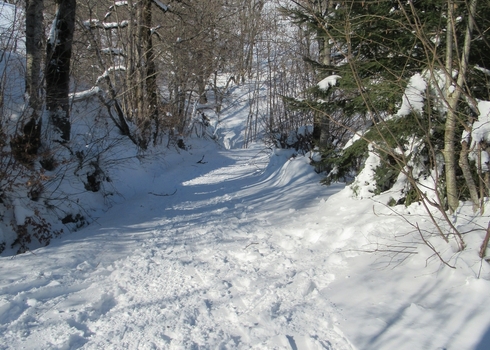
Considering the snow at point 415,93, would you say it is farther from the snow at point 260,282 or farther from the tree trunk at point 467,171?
the tree trunk at point 467,171

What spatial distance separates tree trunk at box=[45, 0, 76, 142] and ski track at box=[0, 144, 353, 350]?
251cm

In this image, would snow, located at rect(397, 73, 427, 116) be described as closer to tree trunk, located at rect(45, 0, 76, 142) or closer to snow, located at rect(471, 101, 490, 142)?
snow, located at rect(471, 101, 490, 142)

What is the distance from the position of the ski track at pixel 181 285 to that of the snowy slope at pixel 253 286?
1 cm

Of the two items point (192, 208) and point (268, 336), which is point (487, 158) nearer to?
point (268, 336)

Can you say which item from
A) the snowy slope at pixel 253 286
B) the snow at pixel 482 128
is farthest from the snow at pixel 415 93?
the snowy slope at pixel 253 286

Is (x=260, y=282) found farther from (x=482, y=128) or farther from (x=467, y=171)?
(x=482, y=128)

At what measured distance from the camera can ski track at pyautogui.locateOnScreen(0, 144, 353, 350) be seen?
264 cm

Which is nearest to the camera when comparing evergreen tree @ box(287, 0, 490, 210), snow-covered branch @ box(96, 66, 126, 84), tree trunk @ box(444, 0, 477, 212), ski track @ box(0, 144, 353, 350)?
ski track @ box(0, 144, 353, 350)

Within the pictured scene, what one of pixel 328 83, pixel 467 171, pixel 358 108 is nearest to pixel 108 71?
pixel 328 83

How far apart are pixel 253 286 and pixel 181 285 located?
0.76 meters

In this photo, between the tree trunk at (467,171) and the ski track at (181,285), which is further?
the tree trunk at (467,171)

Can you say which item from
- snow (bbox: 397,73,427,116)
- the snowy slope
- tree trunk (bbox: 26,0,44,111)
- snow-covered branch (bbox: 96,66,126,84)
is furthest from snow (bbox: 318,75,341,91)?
snow-covered branch (bbox: 96,66,126,84)

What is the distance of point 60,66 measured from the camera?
691 cm

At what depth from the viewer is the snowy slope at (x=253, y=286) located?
254cm
